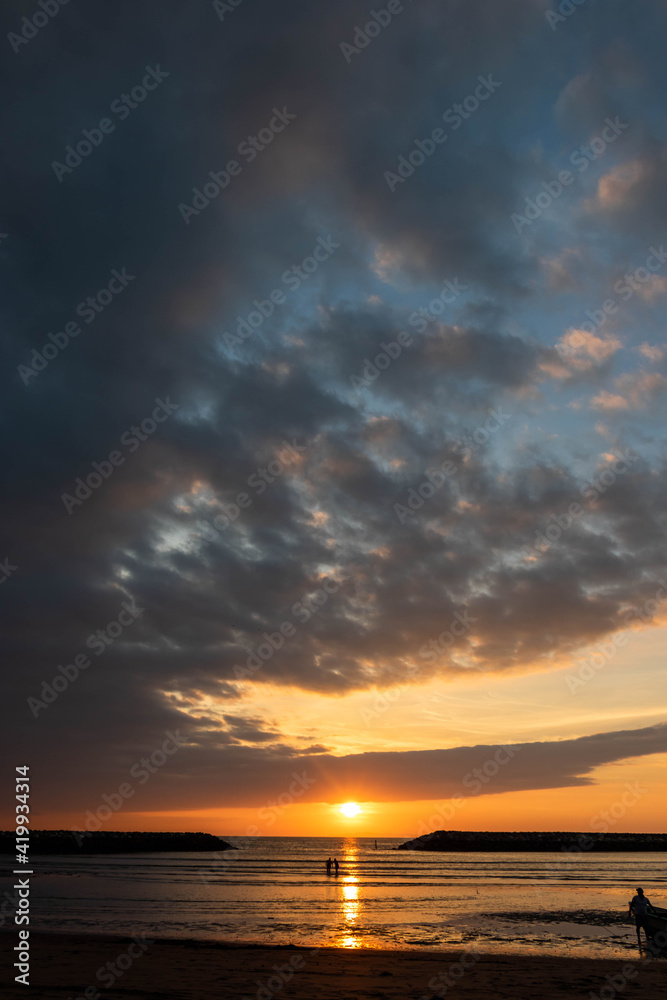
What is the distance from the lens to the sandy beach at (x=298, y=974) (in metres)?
16.6

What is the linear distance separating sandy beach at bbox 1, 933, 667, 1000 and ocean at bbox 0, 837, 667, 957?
128 inches

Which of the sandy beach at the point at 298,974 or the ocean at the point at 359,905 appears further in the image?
the ocean at the point at 359,905

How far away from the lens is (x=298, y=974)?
19.1m

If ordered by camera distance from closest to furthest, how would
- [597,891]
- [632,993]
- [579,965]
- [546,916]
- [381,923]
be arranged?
[632,993], [579,965], [381,923], [546,916], [597,891]

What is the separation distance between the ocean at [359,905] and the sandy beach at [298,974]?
3.26 metres

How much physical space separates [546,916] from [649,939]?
12227mm

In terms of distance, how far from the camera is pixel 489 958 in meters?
23.0

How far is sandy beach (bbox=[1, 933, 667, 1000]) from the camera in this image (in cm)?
1659

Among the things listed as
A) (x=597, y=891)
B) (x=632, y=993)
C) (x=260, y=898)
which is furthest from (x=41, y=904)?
(x=597, y=891)

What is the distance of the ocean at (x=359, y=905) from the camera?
2839cm

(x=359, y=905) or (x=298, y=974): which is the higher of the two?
(x=298, y=974)

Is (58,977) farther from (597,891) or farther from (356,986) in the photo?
(597,891)

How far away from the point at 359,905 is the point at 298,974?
24387 millimetres

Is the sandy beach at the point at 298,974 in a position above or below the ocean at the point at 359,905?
above
